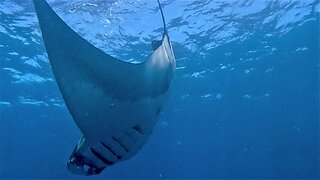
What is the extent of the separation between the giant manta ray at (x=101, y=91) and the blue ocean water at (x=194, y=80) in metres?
6.52

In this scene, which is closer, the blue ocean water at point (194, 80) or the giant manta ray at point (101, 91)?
the giant manta ray at point (101, 91)

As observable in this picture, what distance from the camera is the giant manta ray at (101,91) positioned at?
9.58 ft

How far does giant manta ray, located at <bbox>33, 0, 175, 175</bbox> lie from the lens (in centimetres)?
292

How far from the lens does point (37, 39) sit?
13703mm

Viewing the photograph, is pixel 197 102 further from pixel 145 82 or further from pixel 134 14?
pixel 145 82

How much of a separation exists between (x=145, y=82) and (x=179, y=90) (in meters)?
17.9

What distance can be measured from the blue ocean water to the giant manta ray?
21.4ft

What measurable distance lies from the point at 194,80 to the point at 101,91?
17.2 meters

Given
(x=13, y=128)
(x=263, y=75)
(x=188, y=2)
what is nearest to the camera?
(x=188, y=2)

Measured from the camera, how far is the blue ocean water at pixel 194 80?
1239 cm

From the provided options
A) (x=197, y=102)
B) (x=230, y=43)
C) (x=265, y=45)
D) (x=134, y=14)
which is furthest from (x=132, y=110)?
(x=197, y=102)

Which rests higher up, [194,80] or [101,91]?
[101,91]

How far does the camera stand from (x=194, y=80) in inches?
795

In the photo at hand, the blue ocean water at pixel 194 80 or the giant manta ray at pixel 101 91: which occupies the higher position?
the giant manta ray at pixel 101 91
